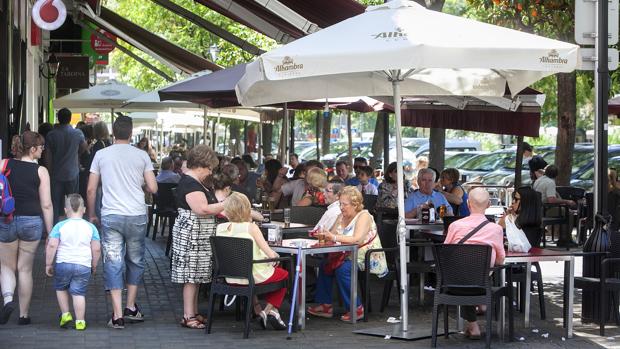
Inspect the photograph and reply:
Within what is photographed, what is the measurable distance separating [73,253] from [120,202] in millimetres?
621

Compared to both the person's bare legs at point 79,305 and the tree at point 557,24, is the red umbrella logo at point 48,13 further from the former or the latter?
the person's bare legs at point 79,305

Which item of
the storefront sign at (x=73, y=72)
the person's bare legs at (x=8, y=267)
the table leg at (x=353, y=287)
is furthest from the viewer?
the storefront sign at (x=73, y=72)

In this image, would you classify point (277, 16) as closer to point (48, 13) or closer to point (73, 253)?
point (48, 13)

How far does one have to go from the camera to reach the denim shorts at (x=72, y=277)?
9227mm

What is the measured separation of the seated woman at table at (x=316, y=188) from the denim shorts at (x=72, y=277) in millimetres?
3580

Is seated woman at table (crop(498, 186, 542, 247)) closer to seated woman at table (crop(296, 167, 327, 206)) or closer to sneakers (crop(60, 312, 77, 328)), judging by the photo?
seated woman at table (crop(296, 167, 327, 206))

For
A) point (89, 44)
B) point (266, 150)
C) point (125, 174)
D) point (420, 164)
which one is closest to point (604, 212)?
point (125, 174)

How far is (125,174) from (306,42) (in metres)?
1.93

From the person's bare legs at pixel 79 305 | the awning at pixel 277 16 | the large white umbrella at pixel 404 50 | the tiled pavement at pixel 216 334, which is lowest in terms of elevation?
the tiled pavement at pixel 216 334

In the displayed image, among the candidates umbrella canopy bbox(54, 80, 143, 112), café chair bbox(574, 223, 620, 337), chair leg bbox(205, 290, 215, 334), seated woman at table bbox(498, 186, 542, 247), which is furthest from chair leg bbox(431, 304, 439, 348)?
umbrella canopy bbox(54, 80, 143, 112)

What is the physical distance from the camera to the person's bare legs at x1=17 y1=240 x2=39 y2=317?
9609 millimetres

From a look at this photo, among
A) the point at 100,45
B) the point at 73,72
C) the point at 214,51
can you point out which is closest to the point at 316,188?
the point at 100,45

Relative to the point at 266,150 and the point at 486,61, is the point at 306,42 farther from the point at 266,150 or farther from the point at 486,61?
the point at 266,150

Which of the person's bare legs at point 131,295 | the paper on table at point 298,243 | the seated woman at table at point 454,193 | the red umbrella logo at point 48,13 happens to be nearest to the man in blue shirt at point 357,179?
the seated woman at table at point 454,193
